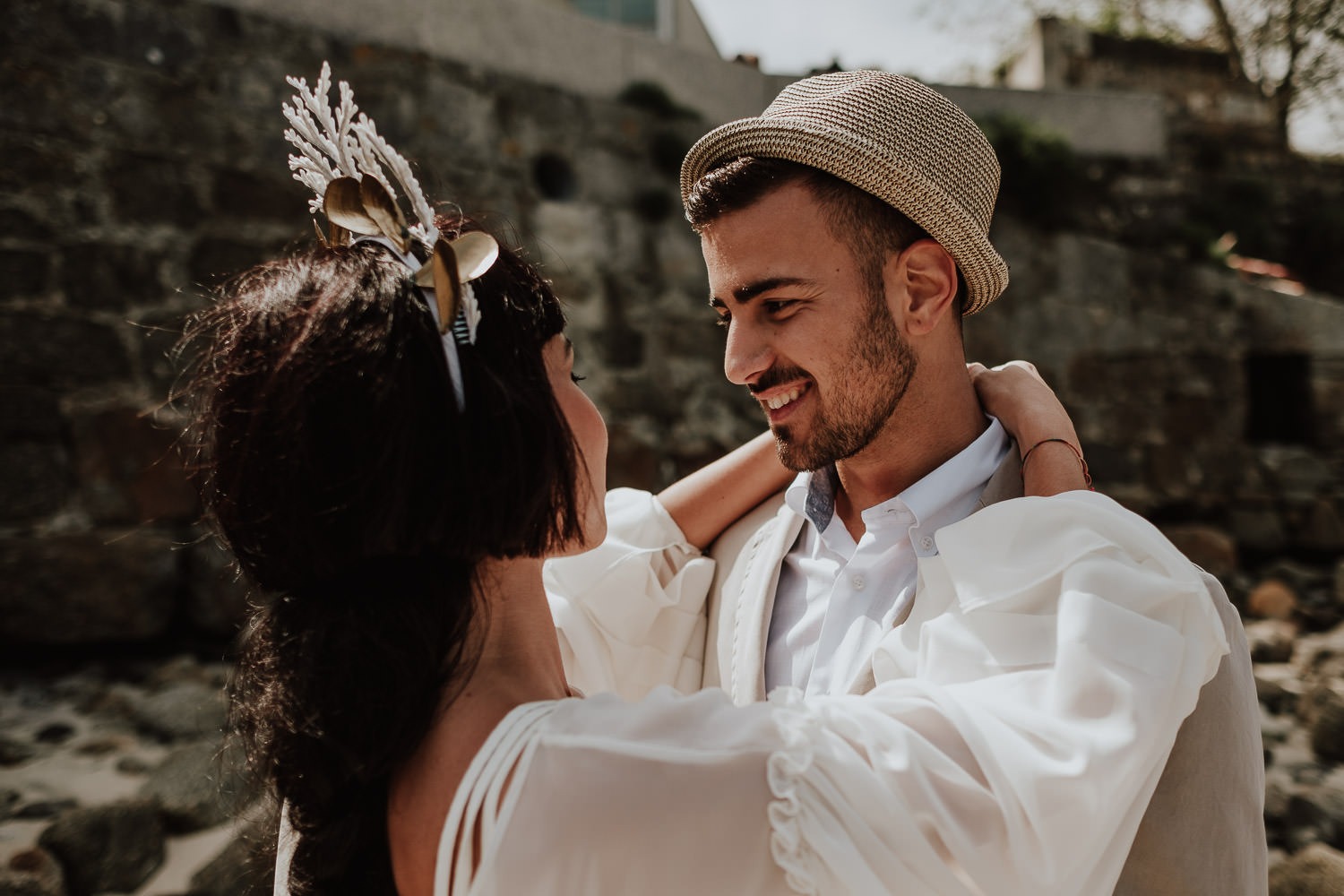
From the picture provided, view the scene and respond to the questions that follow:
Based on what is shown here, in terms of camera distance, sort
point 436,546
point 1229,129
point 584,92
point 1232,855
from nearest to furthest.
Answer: point 436,546 → point 1232,855 → point 584,92 → point 1229,129

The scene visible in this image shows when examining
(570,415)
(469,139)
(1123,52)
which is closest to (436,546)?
(570,415)

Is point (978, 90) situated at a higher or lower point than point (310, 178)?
higher

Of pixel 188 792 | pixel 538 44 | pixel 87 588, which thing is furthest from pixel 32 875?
pixel 538 44

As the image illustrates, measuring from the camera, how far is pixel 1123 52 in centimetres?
925

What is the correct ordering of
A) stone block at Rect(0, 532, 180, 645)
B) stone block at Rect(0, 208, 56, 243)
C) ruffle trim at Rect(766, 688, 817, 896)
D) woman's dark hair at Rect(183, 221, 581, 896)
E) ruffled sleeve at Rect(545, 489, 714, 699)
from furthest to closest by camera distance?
stone block at Rect(0, 208, 56, 243)
stone block at Rect(0, 532, 180, 645)
ruffled sleeve at Rect(545, 489, 714, 699)
woman's dark hair at Rect(183, 221, 581, 896)
ruffle trim at Rect(766, 688, 817, 896)

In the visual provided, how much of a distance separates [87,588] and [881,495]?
3372 mm

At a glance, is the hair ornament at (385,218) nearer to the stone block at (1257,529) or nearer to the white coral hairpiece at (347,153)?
the white coral hairpiece at (347,153)

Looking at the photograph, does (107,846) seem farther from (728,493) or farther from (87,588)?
(728,493)

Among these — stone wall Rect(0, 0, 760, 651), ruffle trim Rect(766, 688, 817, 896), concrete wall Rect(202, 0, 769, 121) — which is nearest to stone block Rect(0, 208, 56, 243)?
stone wall Rect(0, 0, 760, 651)

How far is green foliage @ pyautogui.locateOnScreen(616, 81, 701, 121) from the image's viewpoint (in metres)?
5.71

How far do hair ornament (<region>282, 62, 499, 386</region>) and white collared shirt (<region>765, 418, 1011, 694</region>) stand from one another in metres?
0.84

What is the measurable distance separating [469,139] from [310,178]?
154 inches

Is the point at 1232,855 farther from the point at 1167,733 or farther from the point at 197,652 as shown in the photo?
the point at 197,652

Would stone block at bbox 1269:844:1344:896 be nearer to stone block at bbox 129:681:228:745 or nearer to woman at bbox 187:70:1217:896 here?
woman at bbox 187:70:1217:896
